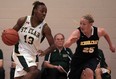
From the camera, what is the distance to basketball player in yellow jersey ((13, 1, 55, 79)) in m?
4.48

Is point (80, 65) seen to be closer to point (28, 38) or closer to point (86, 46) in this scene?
point (86, 46)

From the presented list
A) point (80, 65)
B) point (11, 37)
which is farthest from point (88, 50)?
point (11, 37)

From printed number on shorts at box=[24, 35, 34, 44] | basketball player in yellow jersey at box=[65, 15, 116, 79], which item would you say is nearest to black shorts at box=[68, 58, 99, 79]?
basketball player in yellow jersey at box=[65, 15, 116, 79]

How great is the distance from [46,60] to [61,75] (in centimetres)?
55

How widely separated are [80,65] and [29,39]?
0.96m

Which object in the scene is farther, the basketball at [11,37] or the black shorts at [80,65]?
the black shorts at [80,65]

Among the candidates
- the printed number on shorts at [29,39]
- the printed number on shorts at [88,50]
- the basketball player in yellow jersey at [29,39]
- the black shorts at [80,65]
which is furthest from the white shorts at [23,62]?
the printed number on shorts at [88,50]

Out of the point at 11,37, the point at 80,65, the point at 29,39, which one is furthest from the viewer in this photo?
the point at 80,65

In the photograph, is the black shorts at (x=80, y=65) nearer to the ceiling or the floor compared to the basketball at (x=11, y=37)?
nearer to the floor

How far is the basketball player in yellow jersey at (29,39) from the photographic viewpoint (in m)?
4.48

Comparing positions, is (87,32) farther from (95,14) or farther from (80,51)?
(95,14)

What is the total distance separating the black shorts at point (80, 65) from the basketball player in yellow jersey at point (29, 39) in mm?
510

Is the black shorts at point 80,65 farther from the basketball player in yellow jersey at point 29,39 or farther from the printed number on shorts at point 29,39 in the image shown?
the printed number on shorts at point 29,39

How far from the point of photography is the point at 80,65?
4703mm
